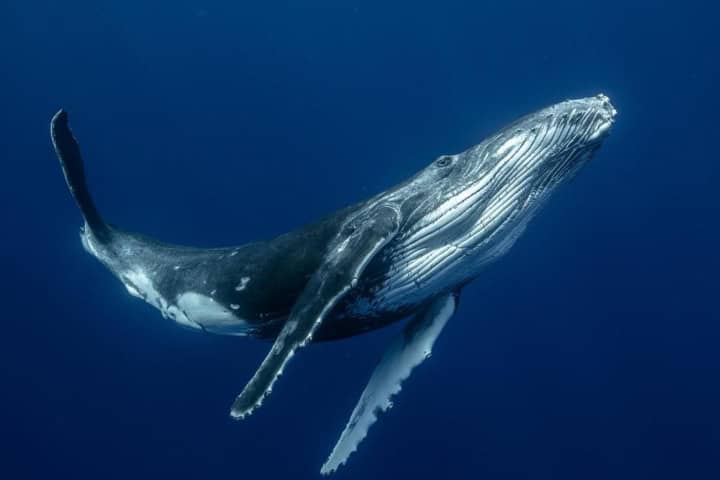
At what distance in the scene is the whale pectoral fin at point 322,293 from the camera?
5.17 meters

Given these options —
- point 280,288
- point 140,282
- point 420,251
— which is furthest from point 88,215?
point 420,251

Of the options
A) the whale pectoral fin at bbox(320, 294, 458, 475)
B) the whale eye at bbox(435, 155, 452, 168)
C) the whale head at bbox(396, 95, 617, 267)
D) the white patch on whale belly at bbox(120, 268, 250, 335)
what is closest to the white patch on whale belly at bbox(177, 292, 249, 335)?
the white patch on whale belly at bbox(120, 268, 250, 335)

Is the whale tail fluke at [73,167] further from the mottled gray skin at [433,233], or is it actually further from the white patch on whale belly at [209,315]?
the mottled gray skin at [433,233]

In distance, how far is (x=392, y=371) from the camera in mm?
7230

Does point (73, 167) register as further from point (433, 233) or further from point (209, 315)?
point (433, 233)

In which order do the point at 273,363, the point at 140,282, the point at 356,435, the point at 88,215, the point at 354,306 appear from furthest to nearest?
the point at 88,215 < the point at 140,282 < the point at 356,435 < the point at 354,306 < the point at 273,363

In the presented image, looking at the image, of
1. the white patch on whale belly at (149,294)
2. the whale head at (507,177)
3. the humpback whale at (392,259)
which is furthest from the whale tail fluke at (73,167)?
the whale head at (507,177)

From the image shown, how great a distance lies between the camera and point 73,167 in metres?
8.91

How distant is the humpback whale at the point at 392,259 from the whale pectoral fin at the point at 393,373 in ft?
0.04

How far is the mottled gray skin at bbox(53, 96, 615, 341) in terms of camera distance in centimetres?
577

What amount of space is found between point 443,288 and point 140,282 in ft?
14.9

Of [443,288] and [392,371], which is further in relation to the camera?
[392,371]

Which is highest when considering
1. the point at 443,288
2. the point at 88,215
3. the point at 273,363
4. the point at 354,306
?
the point at 88,215

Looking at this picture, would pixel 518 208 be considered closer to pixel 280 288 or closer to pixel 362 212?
pixel 362 212
